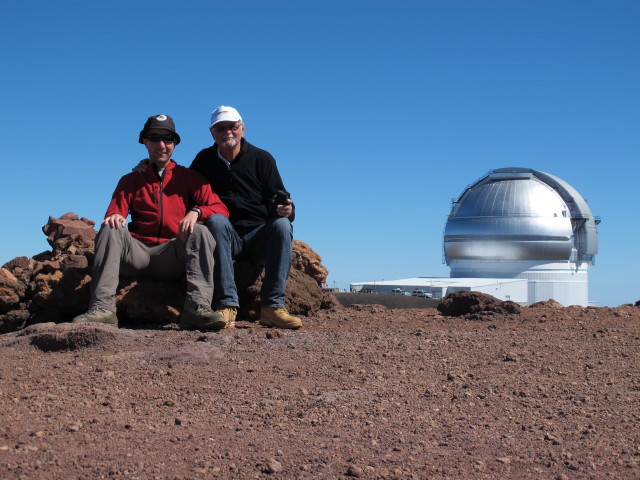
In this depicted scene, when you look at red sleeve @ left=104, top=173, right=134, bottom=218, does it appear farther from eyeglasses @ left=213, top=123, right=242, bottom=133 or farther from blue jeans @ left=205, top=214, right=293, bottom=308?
eyeglasses @ left=213, top=123, right=242, bottom=133

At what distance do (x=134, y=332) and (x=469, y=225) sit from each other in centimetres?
3400

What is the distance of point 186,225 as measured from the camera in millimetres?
5270

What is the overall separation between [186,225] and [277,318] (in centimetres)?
104

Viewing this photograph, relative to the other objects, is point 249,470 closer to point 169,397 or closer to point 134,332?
point 169,397

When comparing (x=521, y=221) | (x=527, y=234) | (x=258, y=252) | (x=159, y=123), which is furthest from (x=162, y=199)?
(x=527, y=234)

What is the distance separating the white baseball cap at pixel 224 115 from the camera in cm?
566

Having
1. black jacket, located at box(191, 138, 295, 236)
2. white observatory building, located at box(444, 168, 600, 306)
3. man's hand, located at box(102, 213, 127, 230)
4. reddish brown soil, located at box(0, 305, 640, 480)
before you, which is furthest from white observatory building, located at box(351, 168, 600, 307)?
reddish brown soil, located at box(0, 305, 640, 480)

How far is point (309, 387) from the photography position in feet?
12.6

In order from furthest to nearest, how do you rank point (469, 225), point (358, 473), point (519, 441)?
1. point (469, 225)
2. point (519, 441)
3. point (358, 473)

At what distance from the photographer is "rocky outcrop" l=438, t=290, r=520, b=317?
7.15 m

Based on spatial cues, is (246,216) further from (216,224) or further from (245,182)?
(216,224)

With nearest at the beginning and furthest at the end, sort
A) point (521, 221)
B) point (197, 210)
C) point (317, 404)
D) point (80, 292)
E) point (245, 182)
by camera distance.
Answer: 1. point (317, 404)
2. point (197, 210)
3. point (245, 182)
4. point (80, 292)
5. point (521, 221)

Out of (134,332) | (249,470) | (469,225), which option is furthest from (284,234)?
(469,225)

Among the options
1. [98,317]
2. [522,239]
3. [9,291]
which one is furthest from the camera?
[522,239]
